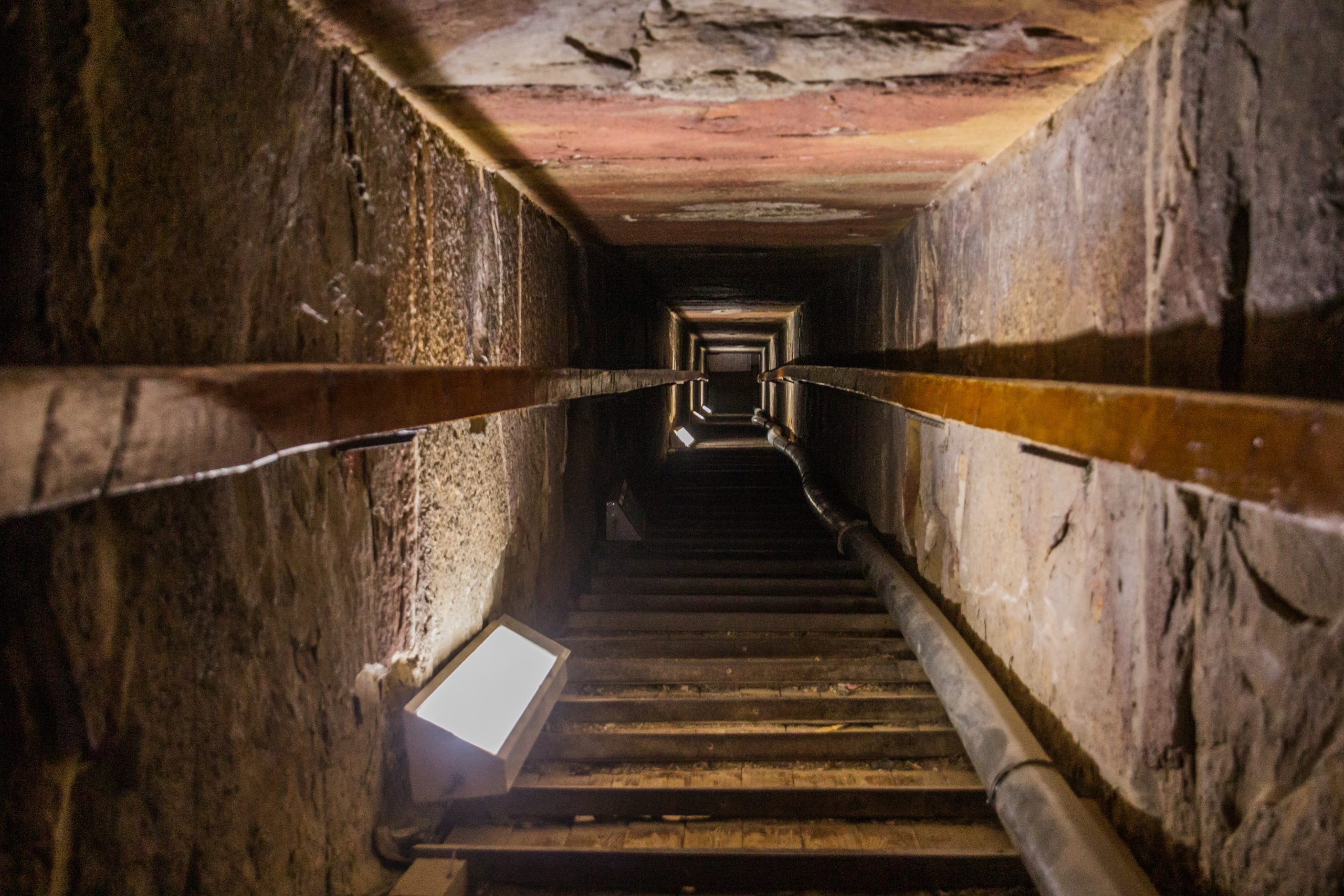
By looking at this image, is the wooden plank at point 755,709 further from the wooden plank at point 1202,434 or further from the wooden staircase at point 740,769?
the wooden plank at point 1202,434

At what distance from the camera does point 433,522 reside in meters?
2.56

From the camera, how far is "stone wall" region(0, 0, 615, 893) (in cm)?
110

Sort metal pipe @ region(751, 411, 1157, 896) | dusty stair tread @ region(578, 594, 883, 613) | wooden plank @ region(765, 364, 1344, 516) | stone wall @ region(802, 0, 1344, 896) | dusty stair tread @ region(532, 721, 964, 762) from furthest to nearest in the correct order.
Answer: dusty stair tread @ region(578, 594, 883, 613)
dusty stair tread @ region(532, 721, 964, 762)
metal pipe @ region(751, 411, 1157, 896)
stone wall @ region(802, 0, 1344, 896)
wooden plank @ region(765, 364, 1344, 516)

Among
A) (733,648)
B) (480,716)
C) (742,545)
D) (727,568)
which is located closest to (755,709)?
(733,648)

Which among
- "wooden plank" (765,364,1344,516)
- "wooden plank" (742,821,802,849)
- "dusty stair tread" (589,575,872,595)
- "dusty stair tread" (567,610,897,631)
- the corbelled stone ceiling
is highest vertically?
the corbelled stone ceiling

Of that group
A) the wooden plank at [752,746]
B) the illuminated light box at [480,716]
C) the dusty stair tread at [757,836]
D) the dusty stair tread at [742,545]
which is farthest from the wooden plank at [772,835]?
the dusty stair tread at [742,545]

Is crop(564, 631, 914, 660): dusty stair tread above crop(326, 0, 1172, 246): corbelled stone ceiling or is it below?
below

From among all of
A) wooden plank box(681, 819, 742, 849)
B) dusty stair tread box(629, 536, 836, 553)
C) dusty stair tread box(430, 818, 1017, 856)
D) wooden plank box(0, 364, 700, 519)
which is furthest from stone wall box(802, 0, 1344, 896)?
dusty stair tread box(629, 536, 836, 553)

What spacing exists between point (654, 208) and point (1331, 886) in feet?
12.4

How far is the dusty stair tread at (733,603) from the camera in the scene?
15.9 ft

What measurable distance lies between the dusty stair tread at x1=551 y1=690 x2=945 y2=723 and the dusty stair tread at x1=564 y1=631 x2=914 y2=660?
53 centimetres

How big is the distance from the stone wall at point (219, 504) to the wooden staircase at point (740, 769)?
74cm

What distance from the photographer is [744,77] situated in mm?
2150

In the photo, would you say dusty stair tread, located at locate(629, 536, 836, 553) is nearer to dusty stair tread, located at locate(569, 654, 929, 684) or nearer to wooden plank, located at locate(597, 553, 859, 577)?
wooden plank, located at locate(597, 553, 859, 577)
